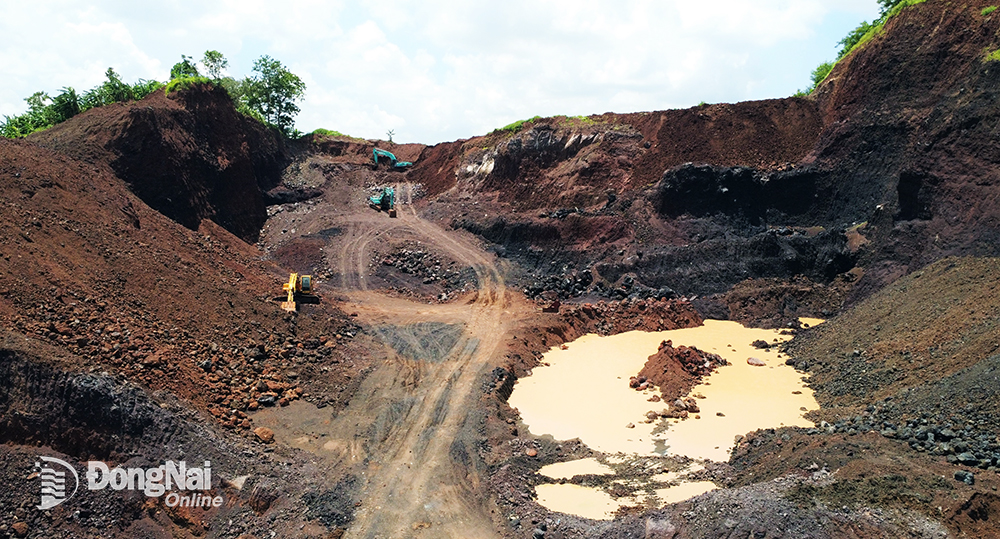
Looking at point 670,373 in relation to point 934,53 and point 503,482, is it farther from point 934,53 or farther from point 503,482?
point 934,53

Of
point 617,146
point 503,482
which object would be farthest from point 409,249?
point 503,482

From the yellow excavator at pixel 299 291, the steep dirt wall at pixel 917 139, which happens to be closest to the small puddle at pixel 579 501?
the yellow excavator at pixel 299 291

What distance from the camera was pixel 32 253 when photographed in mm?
16219

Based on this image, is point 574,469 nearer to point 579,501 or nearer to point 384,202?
point 579,501

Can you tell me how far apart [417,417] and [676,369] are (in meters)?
8.55

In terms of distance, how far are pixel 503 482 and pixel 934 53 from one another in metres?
30.7

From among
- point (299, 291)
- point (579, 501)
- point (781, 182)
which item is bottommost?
point (579, 501)

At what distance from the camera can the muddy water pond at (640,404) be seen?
15.2m

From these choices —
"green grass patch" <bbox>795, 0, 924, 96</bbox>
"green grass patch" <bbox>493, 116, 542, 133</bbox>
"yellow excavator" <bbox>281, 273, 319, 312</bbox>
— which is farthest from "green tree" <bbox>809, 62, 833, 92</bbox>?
"yellow excavator" <bbox>281, 273, 319, 312</bbox>

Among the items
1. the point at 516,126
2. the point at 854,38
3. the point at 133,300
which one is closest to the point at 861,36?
the point at 854,38

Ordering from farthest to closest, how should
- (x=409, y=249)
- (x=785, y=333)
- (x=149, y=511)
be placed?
(x=409, y=249)
(x=785, y=333)
(x=149, y=511)

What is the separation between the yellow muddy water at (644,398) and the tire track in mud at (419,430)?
89.1 inches

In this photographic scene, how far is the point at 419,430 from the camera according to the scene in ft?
55.3

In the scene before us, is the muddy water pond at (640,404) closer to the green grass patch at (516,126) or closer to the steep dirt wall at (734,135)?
the steep dirt wall at (734,135)
